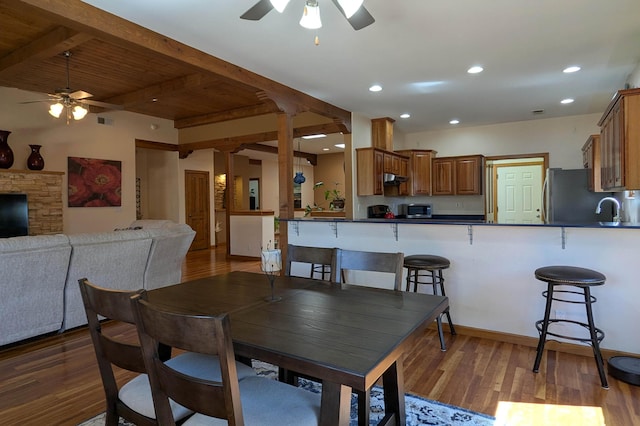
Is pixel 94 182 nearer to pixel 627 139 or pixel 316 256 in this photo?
pixel 316 256

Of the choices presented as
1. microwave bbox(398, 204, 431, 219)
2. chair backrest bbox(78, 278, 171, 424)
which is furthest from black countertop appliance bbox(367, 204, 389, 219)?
chair backrest bbox(78, 278, 171, 424)

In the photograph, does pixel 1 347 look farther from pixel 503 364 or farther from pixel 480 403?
pixel 503 364

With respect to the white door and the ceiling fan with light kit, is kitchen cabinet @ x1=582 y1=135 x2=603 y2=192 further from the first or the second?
the ceiling fan with light kit

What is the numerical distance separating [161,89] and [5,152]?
2440 millimetres

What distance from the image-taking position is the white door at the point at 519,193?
737 cm

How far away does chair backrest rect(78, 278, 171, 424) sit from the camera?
A: 1417 mm

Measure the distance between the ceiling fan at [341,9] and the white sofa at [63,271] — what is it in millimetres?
2536

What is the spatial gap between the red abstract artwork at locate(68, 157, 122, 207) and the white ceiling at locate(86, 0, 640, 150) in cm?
417

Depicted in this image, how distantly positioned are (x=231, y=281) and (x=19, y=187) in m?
5.10

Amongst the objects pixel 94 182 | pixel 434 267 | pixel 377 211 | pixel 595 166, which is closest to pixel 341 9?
pixel 434 267

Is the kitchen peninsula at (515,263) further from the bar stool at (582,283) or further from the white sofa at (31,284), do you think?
the white sofa at (31,284)

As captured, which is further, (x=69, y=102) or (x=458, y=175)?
(x=458, y=175)

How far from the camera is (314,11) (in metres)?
2.26

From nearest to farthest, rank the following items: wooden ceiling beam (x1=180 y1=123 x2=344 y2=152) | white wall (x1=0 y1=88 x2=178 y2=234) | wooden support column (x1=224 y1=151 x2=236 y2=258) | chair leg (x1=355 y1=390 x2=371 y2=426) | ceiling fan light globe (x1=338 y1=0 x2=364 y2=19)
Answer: chair leg (x1=355 y1=390 x2=371 y2=426), ceiling fan light globe (x1=338 y1=0 x2=364 y2=19), white wall (x1=0 y1=88 x2=178 y2=234), wooden ceiling beam (x1=180 y1=123 x2=344 y2=152), wooden support column (x1=224 y1=151 x2=236 y2=258)
